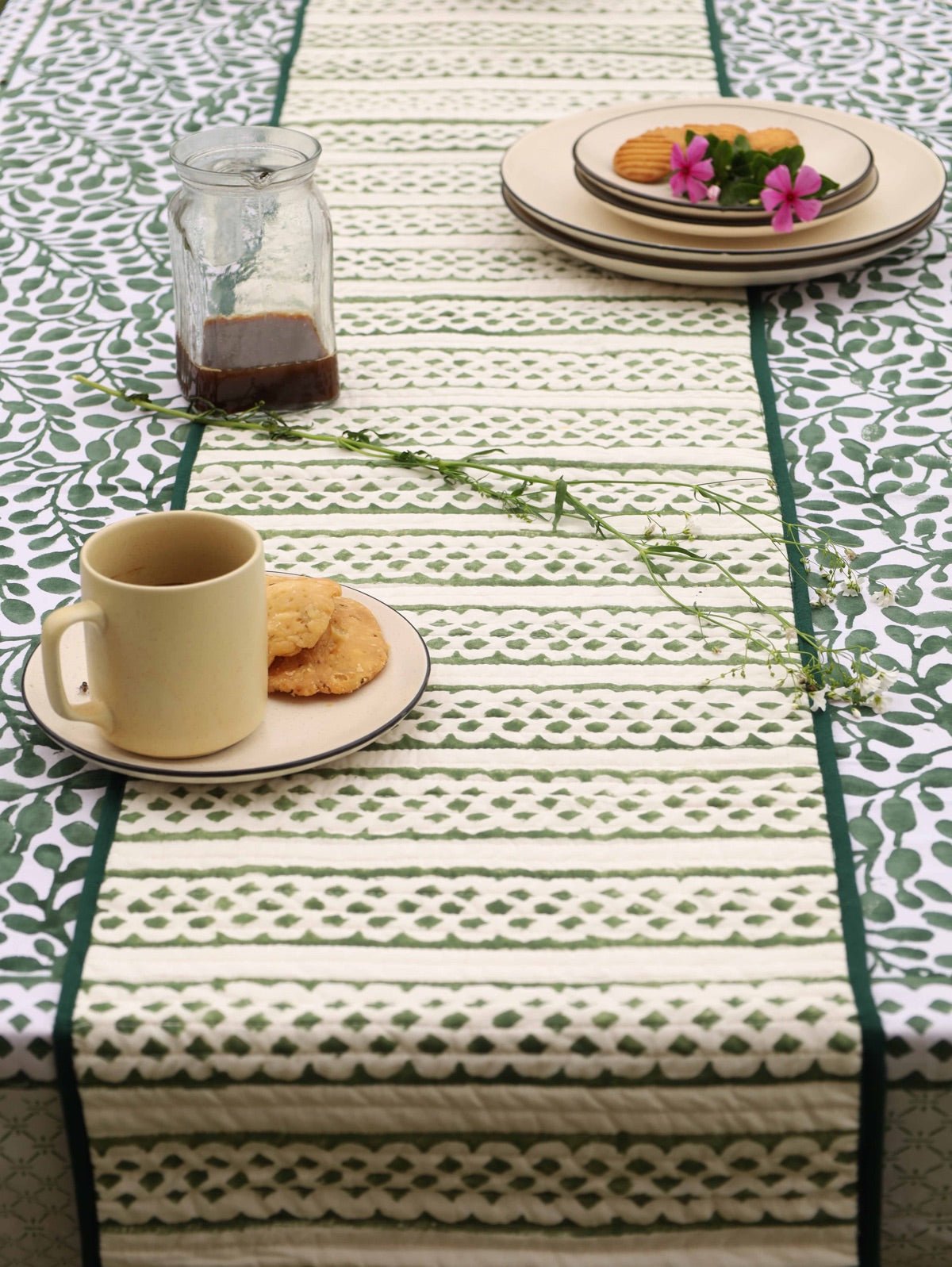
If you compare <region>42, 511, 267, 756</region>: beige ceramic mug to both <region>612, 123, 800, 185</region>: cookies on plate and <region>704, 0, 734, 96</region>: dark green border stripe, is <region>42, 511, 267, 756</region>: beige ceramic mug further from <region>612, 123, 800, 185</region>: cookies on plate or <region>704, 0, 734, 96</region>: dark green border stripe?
<region>704, 0, 734, 96</region>: dark green border stripe

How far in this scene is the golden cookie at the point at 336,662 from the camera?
33.0 inches

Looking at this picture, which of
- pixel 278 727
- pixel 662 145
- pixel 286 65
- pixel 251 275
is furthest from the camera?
pixel 286 65

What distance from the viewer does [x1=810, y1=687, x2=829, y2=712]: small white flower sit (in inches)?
34.0

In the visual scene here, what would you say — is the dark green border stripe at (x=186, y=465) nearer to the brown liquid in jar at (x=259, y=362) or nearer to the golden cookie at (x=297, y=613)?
the brown liquid in jar at (x=259, y=362)

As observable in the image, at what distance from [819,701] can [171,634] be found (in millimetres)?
370

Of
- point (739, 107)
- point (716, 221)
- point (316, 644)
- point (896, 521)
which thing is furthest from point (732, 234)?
point (316, 644)

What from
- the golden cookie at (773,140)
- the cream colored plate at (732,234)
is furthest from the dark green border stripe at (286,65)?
the golden cookie at (773,140)

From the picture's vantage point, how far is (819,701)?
866mm

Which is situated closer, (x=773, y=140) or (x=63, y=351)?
(x=63, y=351)

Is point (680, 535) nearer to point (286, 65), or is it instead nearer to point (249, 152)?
point (249, 152)

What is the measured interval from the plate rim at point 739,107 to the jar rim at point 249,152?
0.30 meters

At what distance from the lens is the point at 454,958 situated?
70 cm

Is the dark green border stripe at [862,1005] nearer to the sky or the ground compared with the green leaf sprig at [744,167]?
nearer to the ground

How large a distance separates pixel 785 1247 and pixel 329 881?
272 mm
